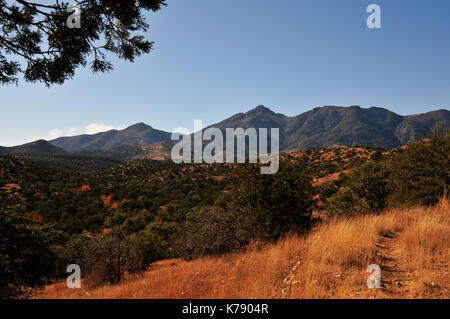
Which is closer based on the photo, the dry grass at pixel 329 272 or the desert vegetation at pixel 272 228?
the dry grass at pixel 329 272

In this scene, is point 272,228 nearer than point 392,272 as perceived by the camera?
No

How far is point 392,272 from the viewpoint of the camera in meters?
3.22

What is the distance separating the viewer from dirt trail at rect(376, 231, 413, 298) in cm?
273

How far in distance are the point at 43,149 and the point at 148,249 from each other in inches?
8072

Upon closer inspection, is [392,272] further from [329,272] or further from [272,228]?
[272,228]

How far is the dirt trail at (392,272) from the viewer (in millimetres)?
2730

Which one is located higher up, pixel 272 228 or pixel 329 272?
pixel 329 272

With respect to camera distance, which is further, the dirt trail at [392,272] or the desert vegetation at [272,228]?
the desert vegetation at [272,228]

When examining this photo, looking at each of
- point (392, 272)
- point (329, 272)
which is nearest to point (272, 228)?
point (329, 272)

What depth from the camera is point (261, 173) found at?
6914 millimetres

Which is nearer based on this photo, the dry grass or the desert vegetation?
the dry grass
